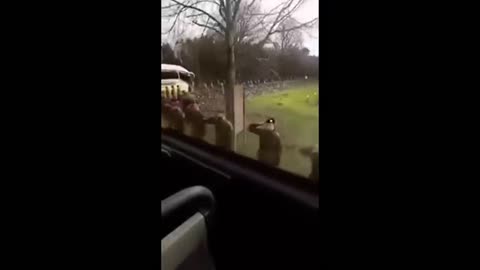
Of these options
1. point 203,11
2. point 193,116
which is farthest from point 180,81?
point 203,11

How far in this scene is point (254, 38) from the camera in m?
1.69

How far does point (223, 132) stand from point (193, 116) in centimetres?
28

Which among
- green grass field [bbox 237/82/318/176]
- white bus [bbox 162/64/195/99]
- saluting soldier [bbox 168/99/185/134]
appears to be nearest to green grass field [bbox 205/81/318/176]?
green grass field [bbox 237/82/318/176]

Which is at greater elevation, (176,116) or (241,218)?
(176,116)

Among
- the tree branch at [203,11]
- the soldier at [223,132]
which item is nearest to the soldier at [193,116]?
the soldier at [223,132]

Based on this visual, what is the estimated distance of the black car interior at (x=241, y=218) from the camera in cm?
130

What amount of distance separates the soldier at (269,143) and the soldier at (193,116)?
47 centimetres

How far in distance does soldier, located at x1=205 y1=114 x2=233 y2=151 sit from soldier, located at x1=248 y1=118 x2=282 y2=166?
0.20 meters

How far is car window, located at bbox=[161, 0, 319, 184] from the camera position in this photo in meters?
1.51

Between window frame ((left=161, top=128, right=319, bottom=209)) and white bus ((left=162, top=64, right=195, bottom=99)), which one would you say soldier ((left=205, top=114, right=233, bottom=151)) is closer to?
window frame ((left=161, top=128, right=319, bottom=209))

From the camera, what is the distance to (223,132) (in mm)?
2008

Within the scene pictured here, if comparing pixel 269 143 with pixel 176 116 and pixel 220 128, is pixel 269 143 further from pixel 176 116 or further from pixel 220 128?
pixel 176 116
